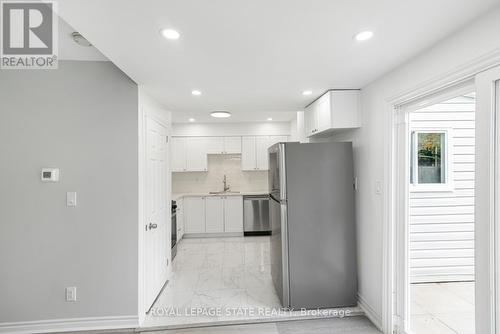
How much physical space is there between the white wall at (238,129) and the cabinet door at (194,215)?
61.1 inches

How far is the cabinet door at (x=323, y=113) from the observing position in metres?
2.67

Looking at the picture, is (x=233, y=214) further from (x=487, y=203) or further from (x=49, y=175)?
(x=487, y=203)

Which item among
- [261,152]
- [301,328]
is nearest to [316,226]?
[301,328]

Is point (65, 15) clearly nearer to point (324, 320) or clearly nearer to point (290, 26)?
point (290, 26)

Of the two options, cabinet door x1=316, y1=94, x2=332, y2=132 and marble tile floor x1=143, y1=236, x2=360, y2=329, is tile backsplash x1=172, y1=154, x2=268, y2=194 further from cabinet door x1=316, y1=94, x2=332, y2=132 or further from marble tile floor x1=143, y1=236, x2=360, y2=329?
cabinet door x1=316, y1=94, x2=332, y2=132

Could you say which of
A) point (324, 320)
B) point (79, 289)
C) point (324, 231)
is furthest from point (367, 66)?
point (79, 289)

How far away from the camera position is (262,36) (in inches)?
60.9

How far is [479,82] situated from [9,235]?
3.77 meters

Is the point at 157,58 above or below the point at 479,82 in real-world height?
above

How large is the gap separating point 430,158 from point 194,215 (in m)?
4.34

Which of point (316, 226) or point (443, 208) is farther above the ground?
point (443, 208)

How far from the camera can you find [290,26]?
1.44 meters

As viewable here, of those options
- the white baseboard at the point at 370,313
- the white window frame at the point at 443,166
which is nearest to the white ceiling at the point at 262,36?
the white window frame at the point at 443,166

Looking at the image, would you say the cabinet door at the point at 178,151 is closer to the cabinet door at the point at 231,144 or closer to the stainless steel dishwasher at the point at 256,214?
the cabinet door at the point at 231,144
